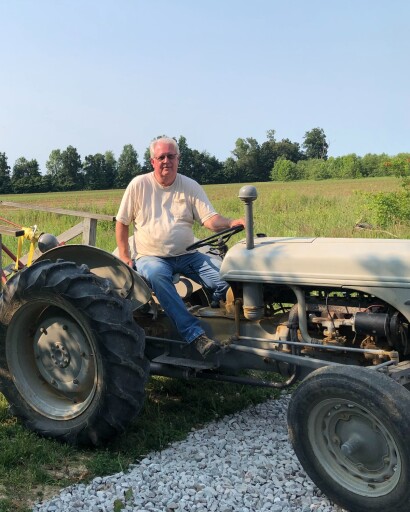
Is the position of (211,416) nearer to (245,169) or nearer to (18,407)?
(18,407)

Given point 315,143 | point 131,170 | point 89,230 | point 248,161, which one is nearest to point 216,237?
point 89,230

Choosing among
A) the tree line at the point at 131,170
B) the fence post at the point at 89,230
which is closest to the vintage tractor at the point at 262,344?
the fence post at the point at 89,230

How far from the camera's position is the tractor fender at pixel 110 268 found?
4.10 meters

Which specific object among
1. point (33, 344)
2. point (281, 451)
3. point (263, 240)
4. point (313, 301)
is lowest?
point (281, 451)

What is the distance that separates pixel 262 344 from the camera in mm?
3979

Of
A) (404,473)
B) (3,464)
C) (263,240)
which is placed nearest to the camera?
(404,473)

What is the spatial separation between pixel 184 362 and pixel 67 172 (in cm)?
4988

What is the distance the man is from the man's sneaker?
429 mm

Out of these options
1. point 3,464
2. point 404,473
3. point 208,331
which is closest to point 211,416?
point 208,331

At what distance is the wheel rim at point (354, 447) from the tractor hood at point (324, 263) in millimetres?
731

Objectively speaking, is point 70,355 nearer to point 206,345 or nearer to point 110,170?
point 206,345

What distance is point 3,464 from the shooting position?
358cm

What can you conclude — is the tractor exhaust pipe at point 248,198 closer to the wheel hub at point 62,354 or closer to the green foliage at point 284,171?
the wheel hub at point 62,354

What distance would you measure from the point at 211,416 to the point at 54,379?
1.17 m
